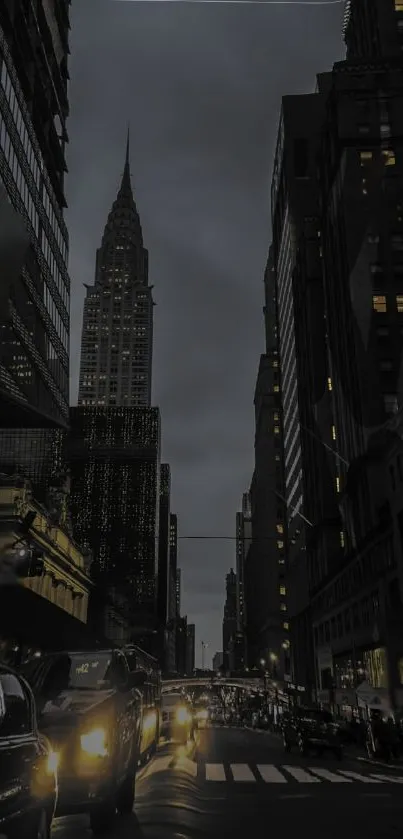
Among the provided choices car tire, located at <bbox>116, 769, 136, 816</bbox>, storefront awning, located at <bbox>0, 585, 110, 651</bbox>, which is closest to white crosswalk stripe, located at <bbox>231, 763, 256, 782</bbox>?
car tire, located at <bbox>116, 769, 136, 816</bbox>

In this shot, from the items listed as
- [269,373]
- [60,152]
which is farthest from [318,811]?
[269,373]

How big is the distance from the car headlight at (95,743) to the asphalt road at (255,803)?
934 millimetres

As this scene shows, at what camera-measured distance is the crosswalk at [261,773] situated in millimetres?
16203

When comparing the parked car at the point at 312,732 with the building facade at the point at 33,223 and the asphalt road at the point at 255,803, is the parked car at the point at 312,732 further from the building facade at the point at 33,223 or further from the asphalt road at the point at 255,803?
the building facade at the point at 33,223


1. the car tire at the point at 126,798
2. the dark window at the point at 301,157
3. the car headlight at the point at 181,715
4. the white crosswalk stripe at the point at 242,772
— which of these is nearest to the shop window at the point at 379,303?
the car headlight at the point at 181,715

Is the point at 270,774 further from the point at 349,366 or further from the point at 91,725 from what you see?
the point at 349,366

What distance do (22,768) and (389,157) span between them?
3320 inches

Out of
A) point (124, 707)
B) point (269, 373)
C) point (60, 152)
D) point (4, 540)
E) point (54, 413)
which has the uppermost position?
point (269, 373)

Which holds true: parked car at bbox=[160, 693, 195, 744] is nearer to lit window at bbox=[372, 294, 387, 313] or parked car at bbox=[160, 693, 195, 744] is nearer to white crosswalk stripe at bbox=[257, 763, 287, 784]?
white crosswalk stripe at bbox=[257, 763, 287, 784]

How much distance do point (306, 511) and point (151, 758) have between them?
82889 mm

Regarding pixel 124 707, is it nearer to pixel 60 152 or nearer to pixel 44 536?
pixel 44 536

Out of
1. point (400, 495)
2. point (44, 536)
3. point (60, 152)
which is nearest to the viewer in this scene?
point (400, 495)

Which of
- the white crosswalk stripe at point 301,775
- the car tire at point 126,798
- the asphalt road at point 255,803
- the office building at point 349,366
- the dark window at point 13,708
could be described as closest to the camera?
the dark window at point 13,708

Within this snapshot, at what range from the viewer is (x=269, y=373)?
178375 mm
